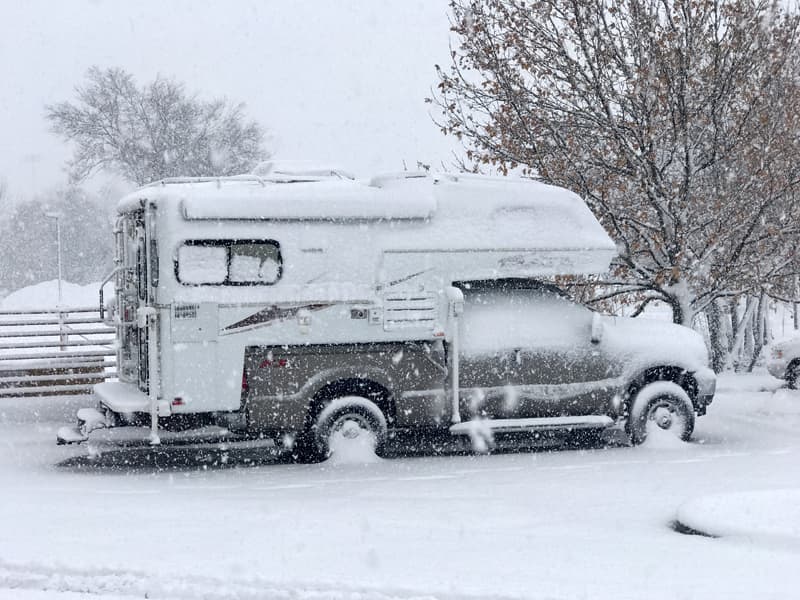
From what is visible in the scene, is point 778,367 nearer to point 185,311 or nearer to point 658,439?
point 658,439

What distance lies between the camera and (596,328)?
1169 cm

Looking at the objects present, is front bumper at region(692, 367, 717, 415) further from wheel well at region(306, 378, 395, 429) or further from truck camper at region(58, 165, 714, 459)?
wheel well at region(306, 378, 395, 429)

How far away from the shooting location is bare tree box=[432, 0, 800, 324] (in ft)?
51.7

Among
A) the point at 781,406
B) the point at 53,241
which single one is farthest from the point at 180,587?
the point at 53,241

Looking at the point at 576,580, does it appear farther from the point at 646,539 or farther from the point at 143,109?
the point at 143,109

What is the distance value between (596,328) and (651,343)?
0.78m

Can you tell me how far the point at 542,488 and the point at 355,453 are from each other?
229cm

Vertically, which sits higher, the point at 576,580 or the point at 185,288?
the point at 185,288

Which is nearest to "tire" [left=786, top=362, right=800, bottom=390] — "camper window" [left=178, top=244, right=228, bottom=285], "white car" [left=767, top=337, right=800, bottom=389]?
"white car" [left=767, top=337, right=800, bottom=389]

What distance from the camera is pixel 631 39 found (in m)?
16.0

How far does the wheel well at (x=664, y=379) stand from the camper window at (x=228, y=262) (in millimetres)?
4210

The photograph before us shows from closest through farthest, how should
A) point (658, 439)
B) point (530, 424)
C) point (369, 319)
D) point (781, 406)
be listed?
point (369, 319)
point (530, 424)
point (658, 439)
point (781, 406)

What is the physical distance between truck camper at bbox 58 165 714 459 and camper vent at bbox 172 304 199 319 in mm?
23

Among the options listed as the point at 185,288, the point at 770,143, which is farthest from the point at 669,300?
the point at 185,288
